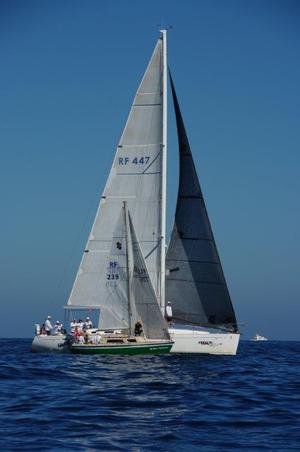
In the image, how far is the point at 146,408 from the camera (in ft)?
59.7

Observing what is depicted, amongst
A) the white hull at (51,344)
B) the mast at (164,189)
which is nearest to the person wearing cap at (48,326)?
the white hull at (51,344)

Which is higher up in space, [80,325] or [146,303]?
[146,303]

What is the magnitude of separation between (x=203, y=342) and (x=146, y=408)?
1926cm

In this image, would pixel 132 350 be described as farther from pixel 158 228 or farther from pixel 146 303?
pixel 158 228

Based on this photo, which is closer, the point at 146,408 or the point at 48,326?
the point at 146,408

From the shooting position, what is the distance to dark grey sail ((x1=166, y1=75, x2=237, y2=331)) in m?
40.0

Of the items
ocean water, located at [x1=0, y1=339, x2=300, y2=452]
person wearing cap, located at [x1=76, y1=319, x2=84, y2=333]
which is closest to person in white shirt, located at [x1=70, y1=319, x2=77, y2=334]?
person wearing cap, located at [x1=76, y1=319, x2=84, y2=333]

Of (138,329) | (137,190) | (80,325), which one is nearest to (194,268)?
(137,190)

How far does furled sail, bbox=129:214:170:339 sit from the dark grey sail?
174 inches

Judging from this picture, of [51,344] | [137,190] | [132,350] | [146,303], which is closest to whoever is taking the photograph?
[132,350]

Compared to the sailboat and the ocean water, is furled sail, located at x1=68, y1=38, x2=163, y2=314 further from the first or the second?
the ocean water

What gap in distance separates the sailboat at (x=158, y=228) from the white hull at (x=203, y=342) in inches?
44.5

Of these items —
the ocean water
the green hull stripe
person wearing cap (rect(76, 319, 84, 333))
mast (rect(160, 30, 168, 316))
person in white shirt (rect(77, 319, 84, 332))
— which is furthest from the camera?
mast (rect(160, 30, 168, 316))

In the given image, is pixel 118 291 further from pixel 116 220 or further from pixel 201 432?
pixel 201 432
